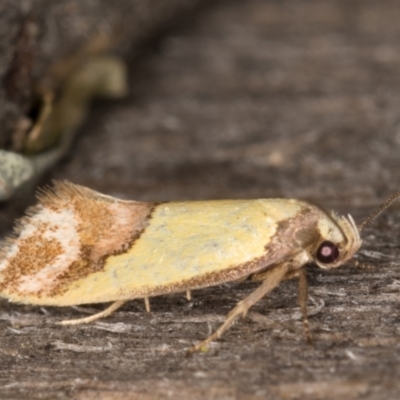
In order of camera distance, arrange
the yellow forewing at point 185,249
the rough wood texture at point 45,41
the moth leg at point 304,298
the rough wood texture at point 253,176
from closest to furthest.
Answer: the rough wood texture at point 253,176
the moth leg at point 304,298
the yellow forewing at point 185,249
the rough wood texture at point 45,41

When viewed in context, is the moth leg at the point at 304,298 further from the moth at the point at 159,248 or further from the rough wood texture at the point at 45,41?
the rough wood texture at the point at 45,41

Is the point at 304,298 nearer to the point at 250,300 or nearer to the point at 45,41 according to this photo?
the point at 250,300

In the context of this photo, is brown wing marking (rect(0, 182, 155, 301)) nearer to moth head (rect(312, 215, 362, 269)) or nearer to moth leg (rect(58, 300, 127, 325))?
moth leg (rect(58, 300, 127, 325))

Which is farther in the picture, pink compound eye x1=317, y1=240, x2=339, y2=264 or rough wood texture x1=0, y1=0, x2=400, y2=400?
pink compound eye x1=317, y1=240, x2=339, y2=264

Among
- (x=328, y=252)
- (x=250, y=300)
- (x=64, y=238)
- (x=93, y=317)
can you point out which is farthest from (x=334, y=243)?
(x=64, y=238)

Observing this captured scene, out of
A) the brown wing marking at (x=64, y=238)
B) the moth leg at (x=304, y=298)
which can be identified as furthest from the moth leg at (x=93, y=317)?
the moth leg at (x=304, y=298)

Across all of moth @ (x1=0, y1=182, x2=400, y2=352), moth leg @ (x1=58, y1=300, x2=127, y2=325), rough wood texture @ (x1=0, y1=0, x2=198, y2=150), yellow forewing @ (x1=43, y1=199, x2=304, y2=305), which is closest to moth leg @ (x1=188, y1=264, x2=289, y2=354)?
moth @ (x1=0, y1=182, x2=400, y2=352)
